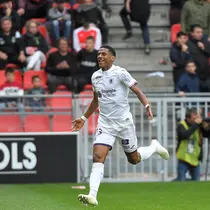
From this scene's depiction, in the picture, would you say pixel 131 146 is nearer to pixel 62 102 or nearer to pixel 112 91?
pixel 112 91

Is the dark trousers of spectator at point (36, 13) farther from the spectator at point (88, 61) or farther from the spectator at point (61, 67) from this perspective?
the spectator at point (88, 61)

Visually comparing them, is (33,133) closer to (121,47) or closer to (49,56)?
(49,56)

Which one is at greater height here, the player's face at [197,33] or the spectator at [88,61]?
the player's face at [197,33]

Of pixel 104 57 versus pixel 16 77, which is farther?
pixel 16 77

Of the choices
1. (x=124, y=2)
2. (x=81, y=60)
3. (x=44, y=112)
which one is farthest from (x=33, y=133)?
(x=124, y=2)

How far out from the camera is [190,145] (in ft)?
58.8

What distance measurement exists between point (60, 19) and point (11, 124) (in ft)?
14.3

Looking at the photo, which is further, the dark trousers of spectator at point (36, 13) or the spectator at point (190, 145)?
the dark trousers of spectator at point (36, 13)

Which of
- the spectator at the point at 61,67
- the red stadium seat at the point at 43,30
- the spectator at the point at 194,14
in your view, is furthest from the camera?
the red stadium seat at the point at 43,30

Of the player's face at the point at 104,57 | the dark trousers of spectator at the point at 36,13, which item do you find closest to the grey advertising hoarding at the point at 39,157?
the dark trousers of spectator at the point at 36,13

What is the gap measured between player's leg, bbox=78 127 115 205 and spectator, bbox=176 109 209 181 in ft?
17.5

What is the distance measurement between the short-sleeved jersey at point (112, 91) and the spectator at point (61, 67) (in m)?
7.01

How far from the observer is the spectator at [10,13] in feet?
70.3

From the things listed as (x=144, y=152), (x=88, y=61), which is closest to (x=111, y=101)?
(x=144, y=152)
